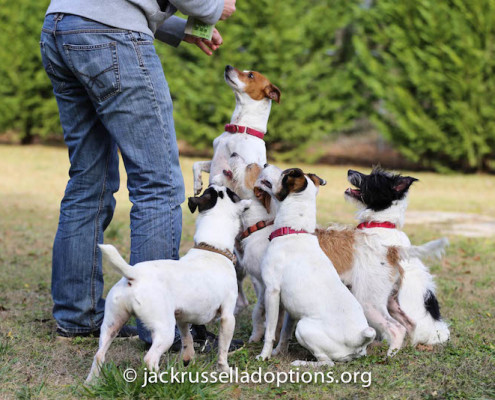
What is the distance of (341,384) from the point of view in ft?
11.1

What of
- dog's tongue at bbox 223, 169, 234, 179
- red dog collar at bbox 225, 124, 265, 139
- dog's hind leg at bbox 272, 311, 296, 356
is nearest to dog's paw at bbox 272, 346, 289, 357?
dog's hind leg at bbox 272, 311, 296, 356

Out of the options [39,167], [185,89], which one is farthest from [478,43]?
[39,167]

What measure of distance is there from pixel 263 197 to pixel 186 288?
4.26 feet

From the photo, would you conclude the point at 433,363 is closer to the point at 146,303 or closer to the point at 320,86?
the point at 146,303

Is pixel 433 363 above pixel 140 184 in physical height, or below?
below

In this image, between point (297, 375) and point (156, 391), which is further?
point (297, 375)

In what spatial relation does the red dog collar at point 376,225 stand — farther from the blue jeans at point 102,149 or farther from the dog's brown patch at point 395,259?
the blue jeans at point 102,149

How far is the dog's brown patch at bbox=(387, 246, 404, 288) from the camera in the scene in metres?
4.16

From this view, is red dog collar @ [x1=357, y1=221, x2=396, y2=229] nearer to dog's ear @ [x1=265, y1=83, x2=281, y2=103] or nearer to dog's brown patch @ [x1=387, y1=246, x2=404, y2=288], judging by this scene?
dog's brown patch @ [x1=387, y1=246, x2=404, y2=288]

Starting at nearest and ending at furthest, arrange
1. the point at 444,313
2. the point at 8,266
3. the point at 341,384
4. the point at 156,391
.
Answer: the point at 156,391, the point at 341,384, the point at 444,313, the point at 8,266

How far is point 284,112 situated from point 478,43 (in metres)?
4.50

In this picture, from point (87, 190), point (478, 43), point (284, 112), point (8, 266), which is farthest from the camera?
point (284, 112)

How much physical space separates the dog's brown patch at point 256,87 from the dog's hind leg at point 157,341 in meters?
2.60

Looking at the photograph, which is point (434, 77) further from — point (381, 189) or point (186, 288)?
point (186, 288)
